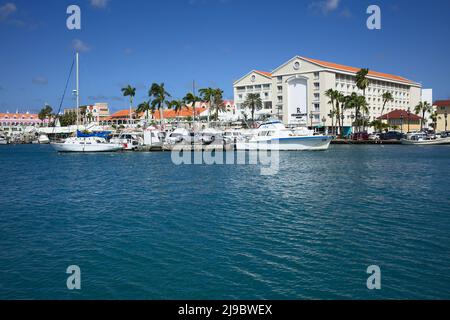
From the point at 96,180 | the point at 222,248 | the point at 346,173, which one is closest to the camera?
the point at 222,248

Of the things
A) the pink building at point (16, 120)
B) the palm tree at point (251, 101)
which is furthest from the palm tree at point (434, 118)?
the pink building at point (16, 120)

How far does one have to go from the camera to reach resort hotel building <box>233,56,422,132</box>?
367ft

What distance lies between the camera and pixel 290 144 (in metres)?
70.8

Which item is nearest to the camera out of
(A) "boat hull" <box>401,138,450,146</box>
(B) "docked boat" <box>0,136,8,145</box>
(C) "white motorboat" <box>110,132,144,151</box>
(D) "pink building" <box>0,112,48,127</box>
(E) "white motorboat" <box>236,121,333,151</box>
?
(E) "white motorboat" <box>236,121,333,151</box>

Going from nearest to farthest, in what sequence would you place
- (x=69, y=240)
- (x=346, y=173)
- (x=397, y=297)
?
1. (x=397, y=297)
2. (x=69, y=240)
3. (x=346, y=173)

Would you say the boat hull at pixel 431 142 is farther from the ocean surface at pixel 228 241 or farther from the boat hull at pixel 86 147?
the ocean surface at pixel 228 241

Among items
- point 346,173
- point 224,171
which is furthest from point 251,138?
point 346,173

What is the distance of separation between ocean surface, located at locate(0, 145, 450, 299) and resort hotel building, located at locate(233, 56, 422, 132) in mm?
75863

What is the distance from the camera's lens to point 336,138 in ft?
349

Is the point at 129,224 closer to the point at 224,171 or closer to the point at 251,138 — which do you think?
the point at 224,171

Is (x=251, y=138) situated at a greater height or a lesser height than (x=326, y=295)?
greater

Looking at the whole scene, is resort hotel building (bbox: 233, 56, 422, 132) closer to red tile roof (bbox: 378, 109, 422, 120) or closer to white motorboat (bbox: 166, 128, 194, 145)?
red tile roof (bbox: 378, 109, 422, 120)

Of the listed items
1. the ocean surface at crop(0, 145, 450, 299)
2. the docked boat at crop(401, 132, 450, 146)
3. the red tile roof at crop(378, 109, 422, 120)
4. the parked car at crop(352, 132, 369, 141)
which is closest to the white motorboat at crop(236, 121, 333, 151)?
the docked boat at crop(401, 132, 450, 146)
